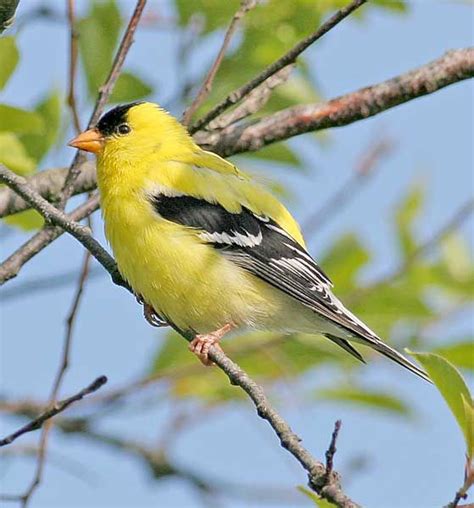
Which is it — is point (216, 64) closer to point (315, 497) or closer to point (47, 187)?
point (47, 187)

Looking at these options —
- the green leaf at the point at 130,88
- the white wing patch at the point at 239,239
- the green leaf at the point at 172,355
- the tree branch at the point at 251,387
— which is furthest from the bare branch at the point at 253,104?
the green leaf at the point at 172,355

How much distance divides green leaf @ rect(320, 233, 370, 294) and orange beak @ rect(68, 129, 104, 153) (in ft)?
3.41

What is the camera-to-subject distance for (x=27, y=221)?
12.1 ft

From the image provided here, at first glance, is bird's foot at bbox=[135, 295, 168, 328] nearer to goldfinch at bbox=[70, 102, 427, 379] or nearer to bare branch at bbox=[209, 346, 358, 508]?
goldfinch at bbox=[70, 102, 427, 379]

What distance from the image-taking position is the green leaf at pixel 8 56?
134 inches

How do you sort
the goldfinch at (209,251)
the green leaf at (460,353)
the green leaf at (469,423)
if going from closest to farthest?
1. the green leaf at (469,423)
2. the goldfinch at (209,251)
3. the green leaf at (460,353)

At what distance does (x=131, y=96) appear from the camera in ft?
12.9

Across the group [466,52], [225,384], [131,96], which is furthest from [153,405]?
[466,52]

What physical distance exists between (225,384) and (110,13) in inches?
64.7

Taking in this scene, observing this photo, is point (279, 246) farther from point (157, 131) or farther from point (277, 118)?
point (157, 131)

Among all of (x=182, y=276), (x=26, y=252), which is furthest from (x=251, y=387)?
(x=182, y=276)

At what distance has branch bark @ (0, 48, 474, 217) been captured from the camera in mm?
3824

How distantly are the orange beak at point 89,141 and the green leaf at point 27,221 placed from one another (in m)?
0.35

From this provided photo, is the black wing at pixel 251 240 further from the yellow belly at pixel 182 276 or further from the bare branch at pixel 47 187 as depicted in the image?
the bare branch at pixel 47 187
